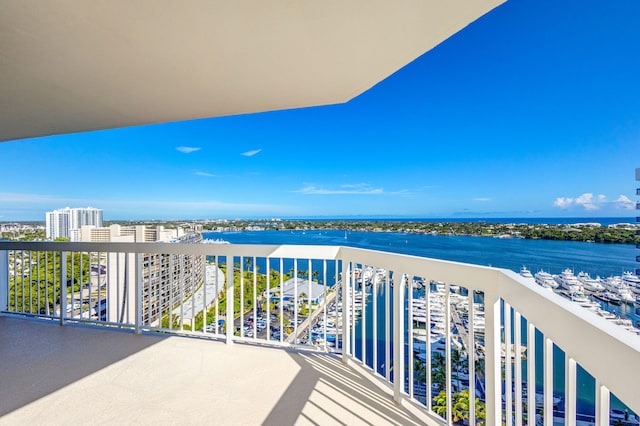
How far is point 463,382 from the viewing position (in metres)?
2.87

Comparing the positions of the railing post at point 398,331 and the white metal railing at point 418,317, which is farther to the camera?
the railing post at point 398,331

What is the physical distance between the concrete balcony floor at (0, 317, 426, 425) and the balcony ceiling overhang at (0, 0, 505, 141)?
248 centimetres

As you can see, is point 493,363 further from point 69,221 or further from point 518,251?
point 69,221

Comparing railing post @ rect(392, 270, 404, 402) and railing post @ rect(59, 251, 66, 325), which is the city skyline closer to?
railing post @ rect(392, 270, 404, 402)

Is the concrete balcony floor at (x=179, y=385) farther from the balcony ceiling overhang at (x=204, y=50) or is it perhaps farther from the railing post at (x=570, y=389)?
the balcony ceiling overhang at (x=204, y=50)

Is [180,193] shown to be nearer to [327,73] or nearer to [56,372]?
[56,372]

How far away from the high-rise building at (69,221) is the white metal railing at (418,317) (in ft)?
1.84

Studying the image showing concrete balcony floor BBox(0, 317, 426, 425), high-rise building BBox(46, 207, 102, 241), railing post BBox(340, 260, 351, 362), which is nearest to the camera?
concrete balcony floor BBox(0, 317, 426, 425)

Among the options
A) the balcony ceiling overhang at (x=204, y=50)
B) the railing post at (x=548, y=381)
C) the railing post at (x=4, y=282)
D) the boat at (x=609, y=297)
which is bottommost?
the railing post at (x=4, y=282)

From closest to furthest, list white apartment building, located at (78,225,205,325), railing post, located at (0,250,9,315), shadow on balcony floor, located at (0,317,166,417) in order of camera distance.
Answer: shadow on balcony floor, located at (0,317,166,417) → white apartment building, located at (78,225,205,325) → railing post, located at (0,250,9,315)

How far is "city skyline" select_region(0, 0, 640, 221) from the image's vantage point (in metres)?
5.46

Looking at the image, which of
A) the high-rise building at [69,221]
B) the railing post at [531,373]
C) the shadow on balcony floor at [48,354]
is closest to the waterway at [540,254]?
the railing post at [531,373]

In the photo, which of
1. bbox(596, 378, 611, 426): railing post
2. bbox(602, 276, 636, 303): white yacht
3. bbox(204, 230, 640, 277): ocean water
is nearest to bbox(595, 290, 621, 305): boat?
bbox(602, 276, 636, 303): white yacht

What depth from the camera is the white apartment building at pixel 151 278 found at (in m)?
3.43
